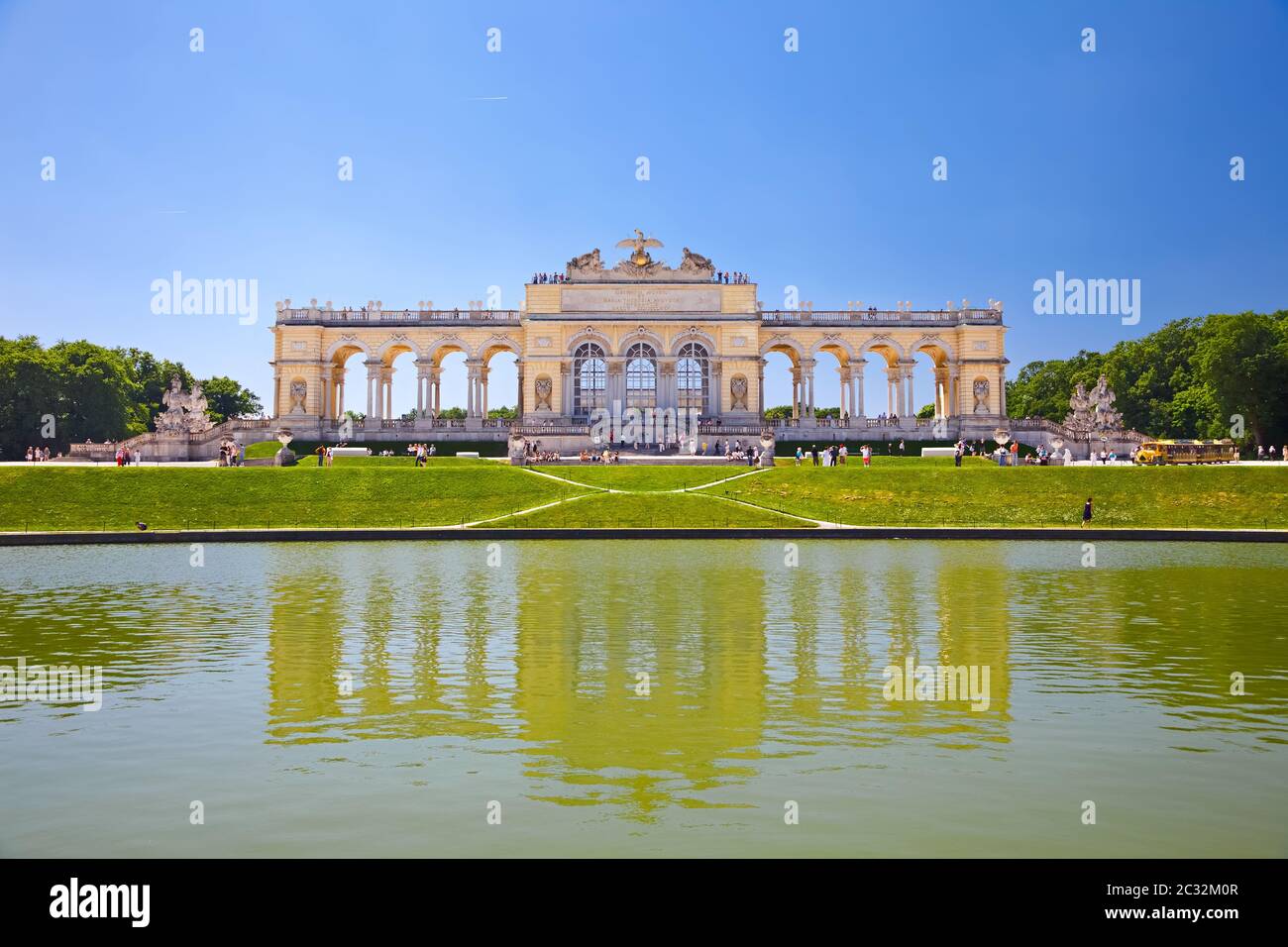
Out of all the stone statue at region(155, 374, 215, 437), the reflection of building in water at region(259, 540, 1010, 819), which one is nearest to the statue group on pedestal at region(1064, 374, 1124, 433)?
the reflection of building in water at region(259, 540, 1010, 819)

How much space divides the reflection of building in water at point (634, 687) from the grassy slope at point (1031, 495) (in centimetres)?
2323

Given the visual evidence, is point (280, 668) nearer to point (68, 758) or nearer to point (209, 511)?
point (68, 758)

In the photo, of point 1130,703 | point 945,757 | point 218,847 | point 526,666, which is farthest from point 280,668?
point 1130,703

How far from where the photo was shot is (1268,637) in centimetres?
1598

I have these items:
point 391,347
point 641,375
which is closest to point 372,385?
point 391,347

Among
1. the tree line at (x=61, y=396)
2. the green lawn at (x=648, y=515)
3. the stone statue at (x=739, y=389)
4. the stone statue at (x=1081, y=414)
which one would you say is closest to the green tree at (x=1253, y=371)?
the stone statue at (x=1081, y=414)

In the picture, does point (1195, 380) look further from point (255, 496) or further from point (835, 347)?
point (255, 496)

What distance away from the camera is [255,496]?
45531 millimetres

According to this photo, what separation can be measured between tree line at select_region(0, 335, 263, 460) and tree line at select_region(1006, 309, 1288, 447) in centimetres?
7995

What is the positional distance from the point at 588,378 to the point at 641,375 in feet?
14.0

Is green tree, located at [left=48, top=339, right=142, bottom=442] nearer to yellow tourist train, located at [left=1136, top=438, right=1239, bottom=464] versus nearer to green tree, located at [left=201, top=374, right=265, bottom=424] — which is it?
green tree, located at [left=201, top=374, right=265, bottom=424]

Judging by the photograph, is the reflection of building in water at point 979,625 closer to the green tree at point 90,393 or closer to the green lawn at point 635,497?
the green lawn at point 635,497

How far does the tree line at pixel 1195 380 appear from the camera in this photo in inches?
2980

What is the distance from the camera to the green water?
7742 millimetres
